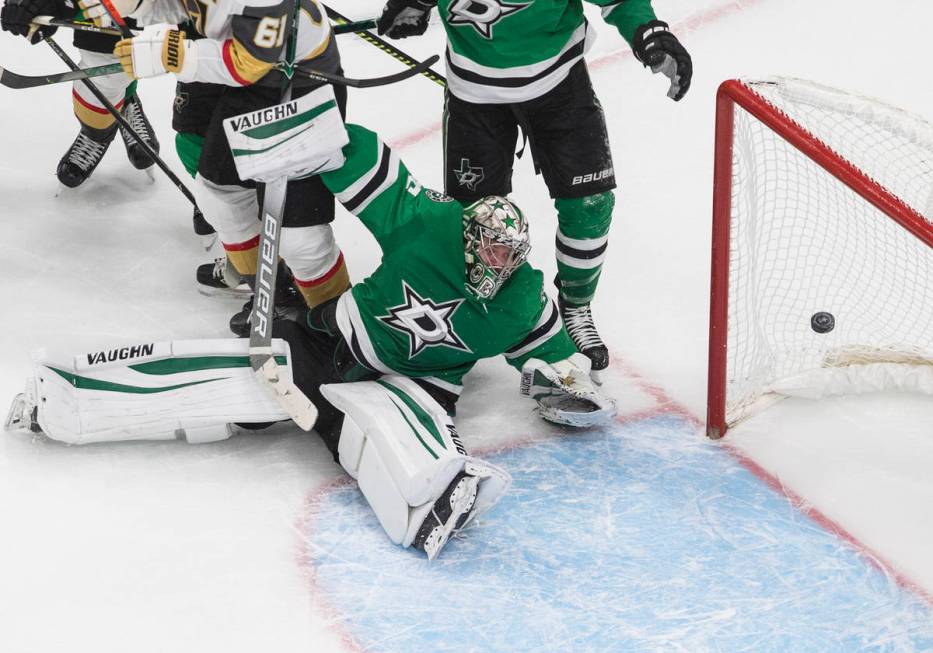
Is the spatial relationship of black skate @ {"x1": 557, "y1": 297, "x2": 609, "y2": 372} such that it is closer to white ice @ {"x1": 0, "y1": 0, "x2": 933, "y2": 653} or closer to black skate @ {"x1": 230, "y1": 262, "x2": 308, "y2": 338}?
white ice @ {"x1": 0, "y1": 0, "x2": 933, "y2": 653}

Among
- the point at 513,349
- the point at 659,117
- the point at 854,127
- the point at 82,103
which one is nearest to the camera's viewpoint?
the point at 854,127

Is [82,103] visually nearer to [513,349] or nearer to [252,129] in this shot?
[252,129]

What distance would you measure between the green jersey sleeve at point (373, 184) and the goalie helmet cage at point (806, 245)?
67 centimetres

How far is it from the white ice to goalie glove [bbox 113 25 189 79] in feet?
2.53

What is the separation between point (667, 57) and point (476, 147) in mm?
503

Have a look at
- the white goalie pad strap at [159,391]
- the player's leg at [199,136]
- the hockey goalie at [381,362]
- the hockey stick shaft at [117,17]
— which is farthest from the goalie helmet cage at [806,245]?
the hockey stick shaft at [117,17]

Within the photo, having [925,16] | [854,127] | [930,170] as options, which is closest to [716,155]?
[854,127]

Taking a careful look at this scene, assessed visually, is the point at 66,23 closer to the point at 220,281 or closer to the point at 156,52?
the point at 156,52

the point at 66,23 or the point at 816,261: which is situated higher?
the point at 66,23

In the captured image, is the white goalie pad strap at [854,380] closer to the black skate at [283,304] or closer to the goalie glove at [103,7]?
the black skate at [283,304]

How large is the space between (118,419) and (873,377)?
173 centimetres

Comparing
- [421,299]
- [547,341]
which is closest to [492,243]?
[421,299]

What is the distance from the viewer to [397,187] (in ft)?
8.48

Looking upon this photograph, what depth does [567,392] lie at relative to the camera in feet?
8.59
